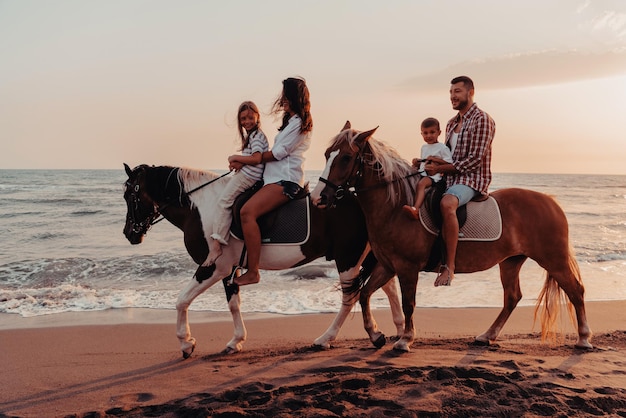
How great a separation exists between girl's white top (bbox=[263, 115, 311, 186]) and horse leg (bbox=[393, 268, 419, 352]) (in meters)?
1.32

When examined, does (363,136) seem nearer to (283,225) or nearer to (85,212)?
(283,225)

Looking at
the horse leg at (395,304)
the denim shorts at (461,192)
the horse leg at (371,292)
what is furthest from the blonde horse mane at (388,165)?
the horse leg at (395,304)

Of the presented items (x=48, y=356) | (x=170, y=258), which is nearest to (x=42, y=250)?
(x=170, y=258)

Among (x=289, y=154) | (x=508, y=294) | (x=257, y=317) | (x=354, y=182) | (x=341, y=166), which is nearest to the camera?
(x=341, y=166)

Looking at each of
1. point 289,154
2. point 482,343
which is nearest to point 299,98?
point 289,154

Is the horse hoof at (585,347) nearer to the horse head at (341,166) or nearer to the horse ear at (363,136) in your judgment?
the horse head at (341,166)

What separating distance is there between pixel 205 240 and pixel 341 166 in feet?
5.20

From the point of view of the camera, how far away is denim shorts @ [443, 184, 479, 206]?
502 cm

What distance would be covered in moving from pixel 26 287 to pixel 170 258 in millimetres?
3123

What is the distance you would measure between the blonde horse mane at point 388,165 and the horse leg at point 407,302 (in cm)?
66

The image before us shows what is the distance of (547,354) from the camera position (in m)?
5.24

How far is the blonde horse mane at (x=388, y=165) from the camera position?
473cm

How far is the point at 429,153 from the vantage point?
5.20m

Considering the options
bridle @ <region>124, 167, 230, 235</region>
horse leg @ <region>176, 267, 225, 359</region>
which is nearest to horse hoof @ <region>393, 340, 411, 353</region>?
horse leg @ <region>176, 267, 225, 359</region>
